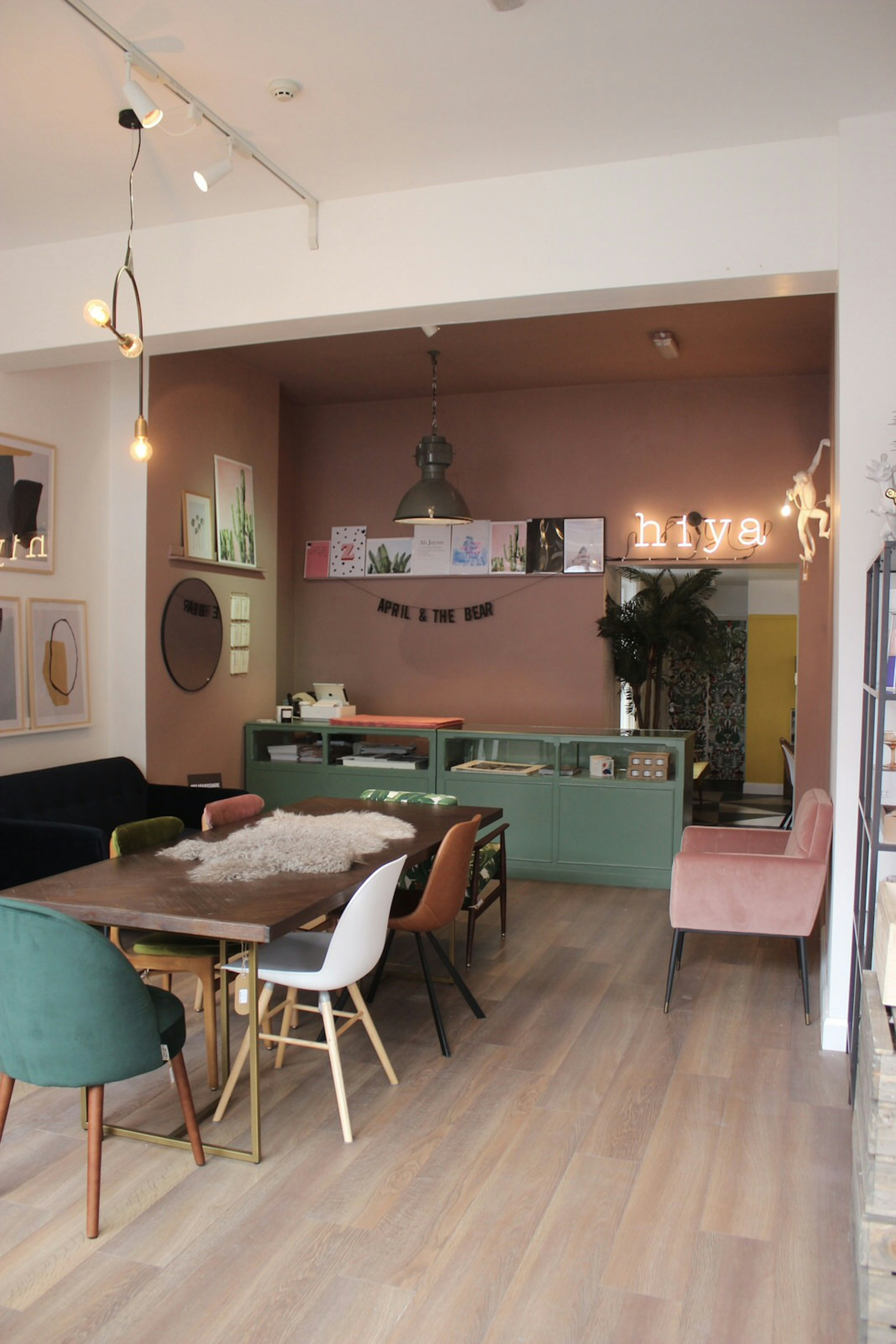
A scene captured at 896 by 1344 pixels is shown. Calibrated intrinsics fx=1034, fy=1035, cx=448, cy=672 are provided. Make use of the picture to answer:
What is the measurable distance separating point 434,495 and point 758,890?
3.21m

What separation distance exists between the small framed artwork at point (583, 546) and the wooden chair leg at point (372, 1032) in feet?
14.8

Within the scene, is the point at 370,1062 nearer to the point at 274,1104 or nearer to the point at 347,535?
the point at 274,1104

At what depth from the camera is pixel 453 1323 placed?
2.38m

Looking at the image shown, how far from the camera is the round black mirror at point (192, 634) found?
6.34m

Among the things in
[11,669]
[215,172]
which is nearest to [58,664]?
[11,669]

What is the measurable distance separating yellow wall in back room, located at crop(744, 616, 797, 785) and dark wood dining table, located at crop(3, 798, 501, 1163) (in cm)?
867

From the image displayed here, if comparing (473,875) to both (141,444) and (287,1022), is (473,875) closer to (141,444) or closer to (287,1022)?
(287,1022)

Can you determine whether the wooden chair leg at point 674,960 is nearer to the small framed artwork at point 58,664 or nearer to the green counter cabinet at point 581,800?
the green counter cabinet at point 581,800

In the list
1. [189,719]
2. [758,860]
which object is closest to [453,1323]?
[758,860]

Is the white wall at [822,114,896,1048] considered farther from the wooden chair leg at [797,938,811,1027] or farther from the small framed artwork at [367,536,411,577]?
the small framed artwork at [367,536,411,577]

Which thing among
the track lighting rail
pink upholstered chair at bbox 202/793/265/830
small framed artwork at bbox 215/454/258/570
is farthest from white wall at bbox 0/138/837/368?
pink upholstered chair at bbox 202/793/265/830

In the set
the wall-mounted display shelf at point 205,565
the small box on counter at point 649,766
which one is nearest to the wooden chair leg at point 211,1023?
the wall-mounted display shelf at point 205,565

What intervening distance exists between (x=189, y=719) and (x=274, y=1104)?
3500 millimetres

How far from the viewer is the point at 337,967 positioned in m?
3.24
